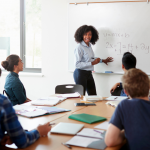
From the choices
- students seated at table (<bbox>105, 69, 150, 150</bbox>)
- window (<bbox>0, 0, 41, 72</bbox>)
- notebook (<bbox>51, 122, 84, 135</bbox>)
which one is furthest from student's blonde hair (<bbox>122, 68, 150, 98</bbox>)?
window (<bbox>0, 0, 41, 72</bbox>)

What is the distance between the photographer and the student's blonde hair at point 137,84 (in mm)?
1184

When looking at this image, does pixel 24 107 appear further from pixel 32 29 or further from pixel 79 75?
pixel 32 29

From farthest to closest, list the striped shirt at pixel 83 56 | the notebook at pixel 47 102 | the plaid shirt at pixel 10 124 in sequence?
1. the striped shirt at pixel 83 56
2. the notebook at pixel 47 102
3. the plaid shirt at pixel 10 124

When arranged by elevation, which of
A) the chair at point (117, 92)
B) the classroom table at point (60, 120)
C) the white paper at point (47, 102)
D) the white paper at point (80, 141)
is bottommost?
the classroom table at point (60, 120)

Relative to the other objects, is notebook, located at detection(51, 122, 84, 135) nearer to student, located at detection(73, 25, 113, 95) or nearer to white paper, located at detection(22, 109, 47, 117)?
white paper, located at detection(22, 109, 47, 117)

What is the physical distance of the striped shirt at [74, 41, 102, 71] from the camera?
3369mm

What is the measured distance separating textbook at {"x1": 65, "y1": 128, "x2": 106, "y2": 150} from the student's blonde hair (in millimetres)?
320

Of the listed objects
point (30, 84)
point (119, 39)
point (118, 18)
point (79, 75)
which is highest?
point (118, 18)

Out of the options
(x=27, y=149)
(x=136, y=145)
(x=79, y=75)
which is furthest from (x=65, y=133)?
(x=79, y=75)

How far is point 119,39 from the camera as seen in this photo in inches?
140

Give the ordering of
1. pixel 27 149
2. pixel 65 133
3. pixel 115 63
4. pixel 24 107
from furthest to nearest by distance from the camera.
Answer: pixel 115 63
pixel 24 107
pixel 65 133
pixel 27 149

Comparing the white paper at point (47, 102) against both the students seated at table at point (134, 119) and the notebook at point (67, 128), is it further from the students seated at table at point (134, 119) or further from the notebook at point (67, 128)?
the students seated at table at point (134, 119)

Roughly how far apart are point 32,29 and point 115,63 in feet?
5.84

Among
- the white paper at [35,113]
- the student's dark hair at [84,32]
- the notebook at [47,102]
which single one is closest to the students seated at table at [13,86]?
the notebook at [47,102]
